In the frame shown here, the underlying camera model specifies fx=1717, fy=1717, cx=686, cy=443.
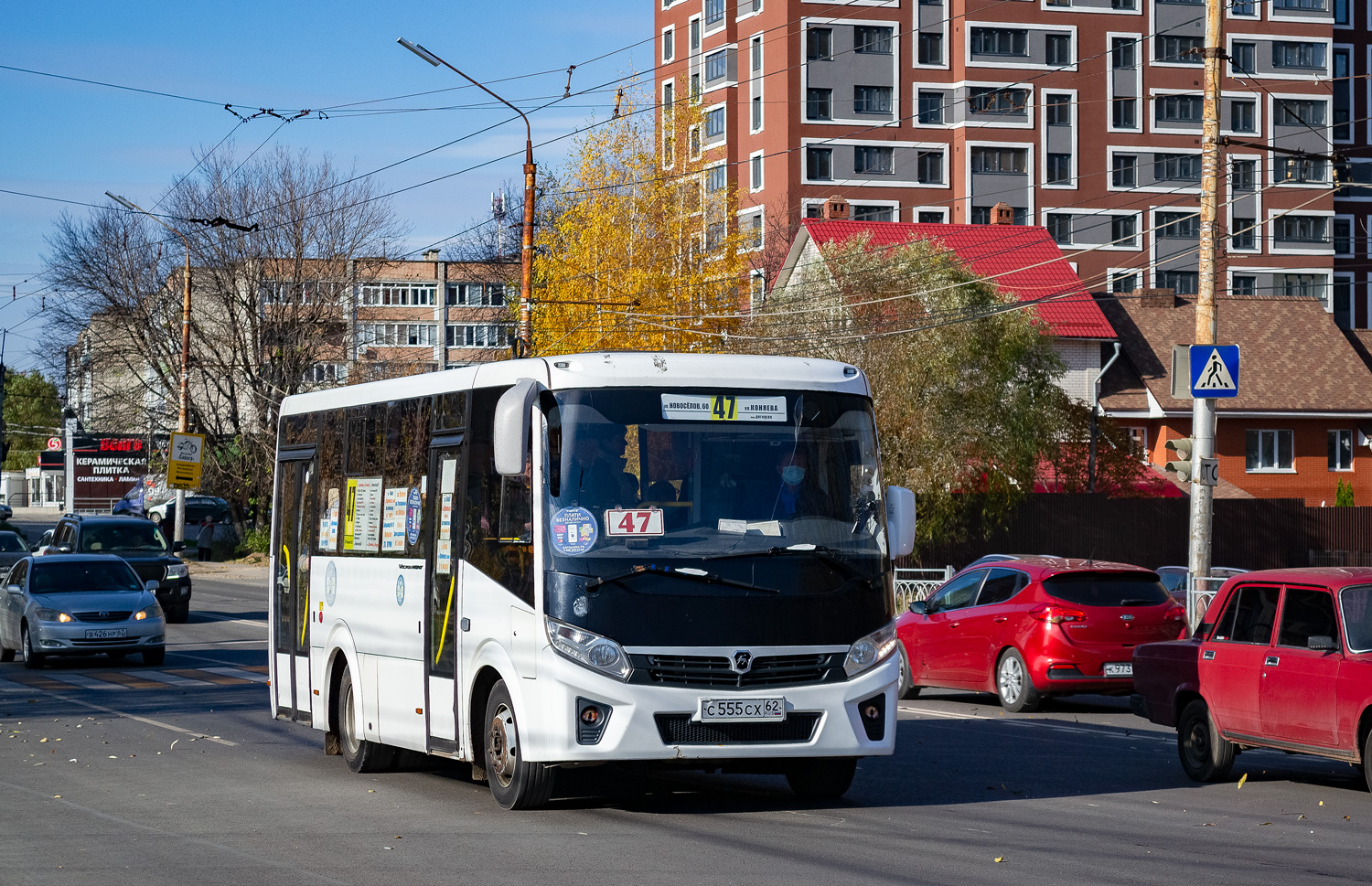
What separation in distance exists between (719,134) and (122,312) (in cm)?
3507

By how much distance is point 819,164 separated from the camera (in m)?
79.9

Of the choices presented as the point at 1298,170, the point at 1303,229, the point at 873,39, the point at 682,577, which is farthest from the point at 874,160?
the point at 682,577

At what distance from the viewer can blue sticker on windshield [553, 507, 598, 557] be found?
9.97m

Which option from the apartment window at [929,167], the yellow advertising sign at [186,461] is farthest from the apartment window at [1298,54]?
the yellow advertising sign at [186,461]

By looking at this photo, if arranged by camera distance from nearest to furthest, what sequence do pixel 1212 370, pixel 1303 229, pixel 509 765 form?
pixel 509 765 < pixel 1212 370 < pixel 1303 229

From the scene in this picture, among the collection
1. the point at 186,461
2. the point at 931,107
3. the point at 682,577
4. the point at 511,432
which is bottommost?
the point at 682,577

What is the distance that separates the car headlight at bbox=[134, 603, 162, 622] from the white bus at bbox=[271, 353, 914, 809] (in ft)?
44.7

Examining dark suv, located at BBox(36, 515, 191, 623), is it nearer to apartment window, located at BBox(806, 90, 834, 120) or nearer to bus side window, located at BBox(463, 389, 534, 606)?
bus side window, located at BBox(463, 389, 534, 606)

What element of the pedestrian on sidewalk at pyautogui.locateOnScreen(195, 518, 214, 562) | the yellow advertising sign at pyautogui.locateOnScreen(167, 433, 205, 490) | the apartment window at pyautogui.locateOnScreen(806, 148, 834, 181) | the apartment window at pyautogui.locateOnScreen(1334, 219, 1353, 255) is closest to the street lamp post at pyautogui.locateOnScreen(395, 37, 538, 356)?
the yellow advertising sign at pyautogui.locateOnScreen(167, 433, 205, 490)

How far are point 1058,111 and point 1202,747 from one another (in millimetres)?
76703

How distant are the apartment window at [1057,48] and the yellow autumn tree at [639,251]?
134ft

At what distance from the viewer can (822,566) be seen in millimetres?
10297

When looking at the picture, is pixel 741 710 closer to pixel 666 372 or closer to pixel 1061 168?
pixel 666 372


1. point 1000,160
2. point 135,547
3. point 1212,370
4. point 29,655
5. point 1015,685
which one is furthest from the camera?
point 1000,160
